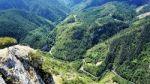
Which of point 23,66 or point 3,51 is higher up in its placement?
point 3,51

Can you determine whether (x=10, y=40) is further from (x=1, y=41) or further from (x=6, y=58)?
(x=6, y=58)

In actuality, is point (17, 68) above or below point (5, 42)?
below

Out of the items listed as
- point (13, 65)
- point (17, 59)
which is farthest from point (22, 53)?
point (13, 65)

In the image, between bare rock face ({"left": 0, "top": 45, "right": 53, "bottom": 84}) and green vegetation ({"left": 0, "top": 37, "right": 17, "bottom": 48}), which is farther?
green vegetation ({"left": 0, "top": 37, "right": 17, "bottom": 48})

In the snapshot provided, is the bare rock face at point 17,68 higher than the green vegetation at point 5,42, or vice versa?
the green vegetation at point 5,42

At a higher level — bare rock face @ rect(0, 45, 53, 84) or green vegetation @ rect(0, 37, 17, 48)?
green vegetation @ rect(0, 37, 17, 48)

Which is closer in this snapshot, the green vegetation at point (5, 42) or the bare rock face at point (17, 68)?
the bare rock face at point (17, 68)

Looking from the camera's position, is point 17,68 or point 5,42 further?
point 5,42

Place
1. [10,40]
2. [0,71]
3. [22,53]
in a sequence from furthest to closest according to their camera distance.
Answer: [10,40]
[22,53]
[0,71]
